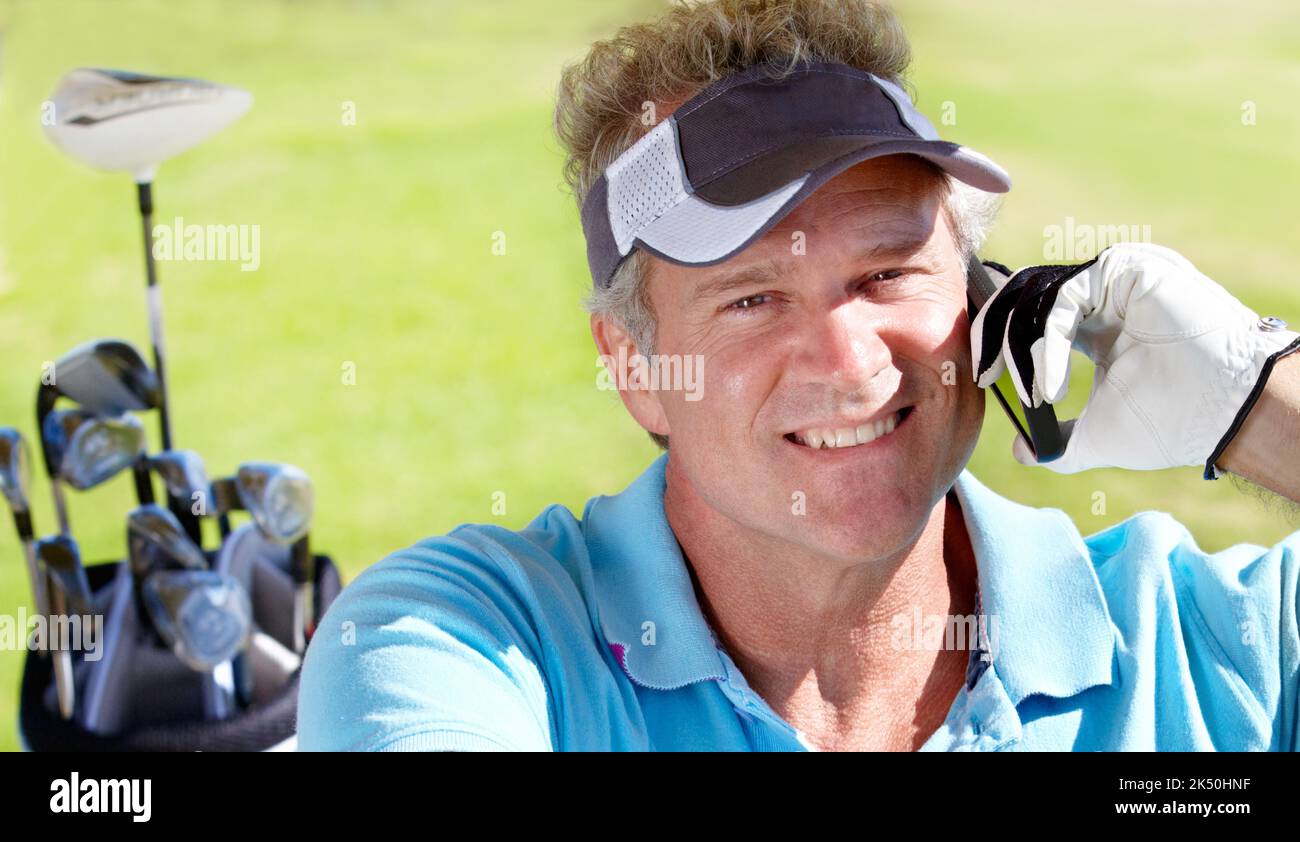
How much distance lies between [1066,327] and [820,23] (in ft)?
1.30

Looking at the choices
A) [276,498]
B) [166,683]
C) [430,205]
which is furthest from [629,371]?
[430,205]

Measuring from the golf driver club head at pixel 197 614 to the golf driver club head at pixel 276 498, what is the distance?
0.12 metres

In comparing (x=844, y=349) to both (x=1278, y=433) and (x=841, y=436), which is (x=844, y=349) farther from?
(x=1278, y=433)

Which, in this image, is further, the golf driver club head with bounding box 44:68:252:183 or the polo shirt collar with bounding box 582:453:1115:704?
the golf driver club head with bounding box 44:68:252:183

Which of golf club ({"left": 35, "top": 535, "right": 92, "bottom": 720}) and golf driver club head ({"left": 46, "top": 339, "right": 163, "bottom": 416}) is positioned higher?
golf driver club head ({"left": 46, "top": 339, "right": 163, "bottom": 416})

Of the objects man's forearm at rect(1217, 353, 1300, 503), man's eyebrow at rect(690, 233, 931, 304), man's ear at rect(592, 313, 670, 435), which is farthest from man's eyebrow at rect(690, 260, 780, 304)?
man's forearm at rect(1217, 353, 1300, 503)

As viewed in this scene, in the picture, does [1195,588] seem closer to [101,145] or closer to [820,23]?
[820,23]

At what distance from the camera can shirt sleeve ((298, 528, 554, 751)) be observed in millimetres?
1120

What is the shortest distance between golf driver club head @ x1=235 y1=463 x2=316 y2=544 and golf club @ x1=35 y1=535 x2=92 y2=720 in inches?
11.6

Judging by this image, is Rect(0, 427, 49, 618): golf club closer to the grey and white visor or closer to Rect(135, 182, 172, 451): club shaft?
Rect(135, 182, 172, 451): club shaft

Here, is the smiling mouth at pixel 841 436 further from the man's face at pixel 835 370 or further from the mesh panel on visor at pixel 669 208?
the mesh panel on visor at pixel 669 208

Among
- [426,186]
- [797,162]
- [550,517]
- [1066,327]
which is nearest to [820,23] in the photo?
[797,162]

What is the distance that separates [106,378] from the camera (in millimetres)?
2311

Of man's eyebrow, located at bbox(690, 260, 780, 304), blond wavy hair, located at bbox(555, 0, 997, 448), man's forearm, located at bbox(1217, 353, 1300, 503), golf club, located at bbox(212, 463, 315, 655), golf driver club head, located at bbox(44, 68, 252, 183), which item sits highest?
golf driver club head, located at bbox(44, 68, 252, 183)
